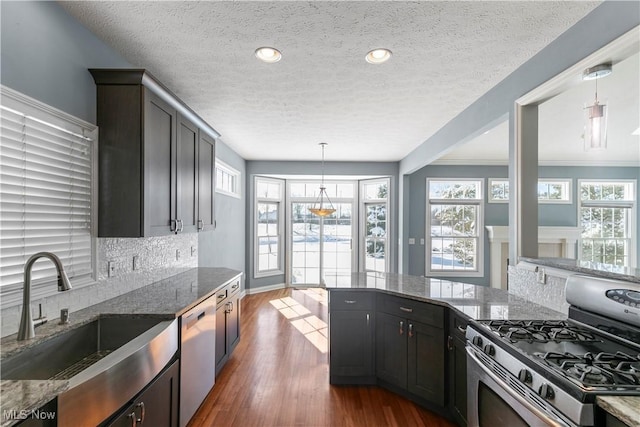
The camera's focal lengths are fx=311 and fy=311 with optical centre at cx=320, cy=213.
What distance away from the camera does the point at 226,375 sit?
2990 millimetres

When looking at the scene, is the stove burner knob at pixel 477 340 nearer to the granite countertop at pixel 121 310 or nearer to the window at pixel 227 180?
the granite countertop at pixel 121 310

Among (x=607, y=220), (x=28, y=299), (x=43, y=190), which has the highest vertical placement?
(x=43, y=190)

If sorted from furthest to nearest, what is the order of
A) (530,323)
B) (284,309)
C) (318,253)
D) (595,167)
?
(318,253) < (595,167) < (284,309) < (530,323)

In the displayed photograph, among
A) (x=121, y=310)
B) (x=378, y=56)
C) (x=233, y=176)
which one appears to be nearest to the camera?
(x=121, y=310)

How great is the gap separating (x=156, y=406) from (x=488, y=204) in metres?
6.40

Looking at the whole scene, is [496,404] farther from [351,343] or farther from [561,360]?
[351,343]

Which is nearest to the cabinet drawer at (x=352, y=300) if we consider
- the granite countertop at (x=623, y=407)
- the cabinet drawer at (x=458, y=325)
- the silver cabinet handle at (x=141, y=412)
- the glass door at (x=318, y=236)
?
the cabinet drawer at (x=458, y=325)

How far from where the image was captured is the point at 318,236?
6891 millimetres

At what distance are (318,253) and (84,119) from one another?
5.34 meters

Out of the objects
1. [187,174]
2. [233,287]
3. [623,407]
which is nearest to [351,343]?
[233,287]

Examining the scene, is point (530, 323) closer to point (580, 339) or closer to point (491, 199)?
point (580, 339)

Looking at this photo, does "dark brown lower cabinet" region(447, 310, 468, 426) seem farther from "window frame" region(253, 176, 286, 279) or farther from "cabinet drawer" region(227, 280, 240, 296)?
"window frame" region(253, 176, 286, 279)

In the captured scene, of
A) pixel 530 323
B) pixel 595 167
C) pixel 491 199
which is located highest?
pixel 595 167

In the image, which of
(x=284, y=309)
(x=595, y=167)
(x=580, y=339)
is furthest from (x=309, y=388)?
(x=595, y=167)
